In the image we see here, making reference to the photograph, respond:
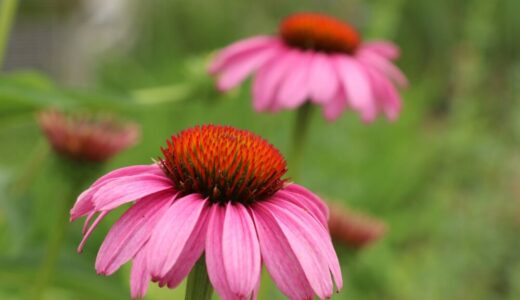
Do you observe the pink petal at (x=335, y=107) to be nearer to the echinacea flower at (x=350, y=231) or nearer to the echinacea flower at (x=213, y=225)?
the echinacea flower at (x=350, y=231)

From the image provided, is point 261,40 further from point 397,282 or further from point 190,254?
point 397,282

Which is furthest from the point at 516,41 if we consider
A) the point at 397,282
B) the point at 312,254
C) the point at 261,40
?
the point at 312,254

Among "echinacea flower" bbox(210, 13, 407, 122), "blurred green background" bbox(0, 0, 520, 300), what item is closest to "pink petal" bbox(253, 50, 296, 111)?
"echinacea flower" bbox(210, 13, 407, 122)

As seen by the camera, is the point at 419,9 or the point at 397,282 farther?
the point at 419,9

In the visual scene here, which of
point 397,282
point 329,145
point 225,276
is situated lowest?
point 397,282

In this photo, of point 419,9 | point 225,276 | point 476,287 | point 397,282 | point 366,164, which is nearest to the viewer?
point 225,276

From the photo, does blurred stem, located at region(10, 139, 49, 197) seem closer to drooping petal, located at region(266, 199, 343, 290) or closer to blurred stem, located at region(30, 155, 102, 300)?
blurred stem, located at region(30, 155, 102, 300)

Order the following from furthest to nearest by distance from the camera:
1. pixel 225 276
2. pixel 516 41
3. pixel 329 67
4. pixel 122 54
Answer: pixel 122 54, pixel 516 41, pixel 329 67, pixel 225 276
